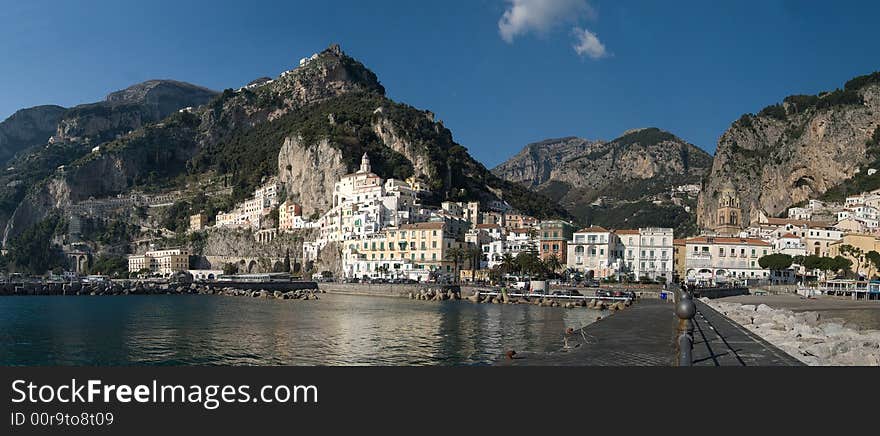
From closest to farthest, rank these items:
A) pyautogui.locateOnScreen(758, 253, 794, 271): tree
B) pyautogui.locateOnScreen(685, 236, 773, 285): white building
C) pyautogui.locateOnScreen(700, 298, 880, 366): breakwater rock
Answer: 1. pyautogui.locateOnScreen(700, 298, 880, 366): breakwater rock
2. pyautogui.locateOnScreen(758, 253, 794, 271): tree
3. pyautogui.locateOnScreen(685, 236, 773, 285): white building

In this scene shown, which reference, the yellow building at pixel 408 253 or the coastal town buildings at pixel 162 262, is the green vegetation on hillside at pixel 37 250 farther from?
the yellow building at pixel 408 253

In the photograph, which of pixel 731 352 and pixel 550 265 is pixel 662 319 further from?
pixel 550 265

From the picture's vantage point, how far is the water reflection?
2475 centimetres

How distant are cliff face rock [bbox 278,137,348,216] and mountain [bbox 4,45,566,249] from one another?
191 millimetres

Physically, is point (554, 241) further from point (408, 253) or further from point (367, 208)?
point (367, 208)

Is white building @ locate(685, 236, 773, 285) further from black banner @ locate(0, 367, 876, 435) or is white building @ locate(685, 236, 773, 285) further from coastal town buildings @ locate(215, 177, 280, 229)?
coastal town buildings @ locate(215, 177, 280, 229)

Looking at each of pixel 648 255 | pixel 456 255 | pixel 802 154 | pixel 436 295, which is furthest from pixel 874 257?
pixel 802 154

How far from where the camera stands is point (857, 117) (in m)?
124

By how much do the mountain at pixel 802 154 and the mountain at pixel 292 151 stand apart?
38.6 m

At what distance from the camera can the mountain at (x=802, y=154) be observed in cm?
12188

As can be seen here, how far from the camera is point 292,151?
125 m

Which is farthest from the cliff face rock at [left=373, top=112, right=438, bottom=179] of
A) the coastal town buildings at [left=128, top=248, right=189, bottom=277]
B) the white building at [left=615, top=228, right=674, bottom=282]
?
the white building at [left=615, top=228, right=674, bottom=282]

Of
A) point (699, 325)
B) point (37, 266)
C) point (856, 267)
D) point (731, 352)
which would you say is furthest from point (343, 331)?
point (37, 266)

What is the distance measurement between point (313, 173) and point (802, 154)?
92642 millimetres
